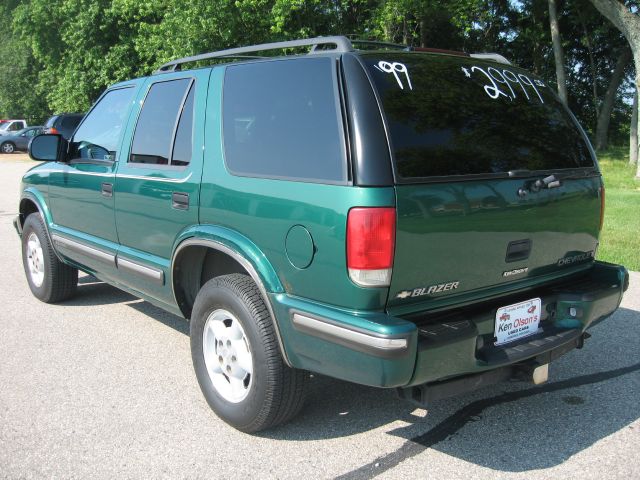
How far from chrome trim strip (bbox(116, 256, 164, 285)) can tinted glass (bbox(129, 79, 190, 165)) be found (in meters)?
0.68

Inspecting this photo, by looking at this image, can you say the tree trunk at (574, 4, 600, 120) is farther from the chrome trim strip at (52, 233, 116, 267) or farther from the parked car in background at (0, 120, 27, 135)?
the parked car in background at (0, 120, 27, 135)

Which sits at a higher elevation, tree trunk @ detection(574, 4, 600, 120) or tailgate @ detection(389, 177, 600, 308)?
tree trunk @ detection(574, 4, 600, 120)

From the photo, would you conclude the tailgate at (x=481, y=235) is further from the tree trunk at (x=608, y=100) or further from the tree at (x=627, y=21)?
the tree trunk at (x=608, y=100)

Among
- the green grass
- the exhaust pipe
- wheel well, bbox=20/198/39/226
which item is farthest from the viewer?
the green grass

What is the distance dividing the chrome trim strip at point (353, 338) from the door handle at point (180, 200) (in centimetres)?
107

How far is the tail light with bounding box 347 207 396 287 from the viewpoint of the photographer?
259 centimetres

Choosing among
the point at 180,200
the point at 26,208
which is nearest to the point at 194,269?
the point at 180,200

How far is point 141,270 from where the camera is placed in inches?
158

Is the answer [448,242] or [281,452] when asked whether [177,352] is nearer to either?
[281,452]

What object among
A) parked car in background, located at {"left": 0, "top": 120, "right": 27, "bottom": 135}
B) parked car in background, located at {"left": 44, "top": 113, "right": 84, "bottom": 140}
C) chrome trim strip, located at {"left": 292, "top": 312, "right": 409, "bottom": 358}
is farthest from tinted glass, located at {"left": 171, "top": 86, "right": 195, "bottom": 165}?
parked car in background, located at {"left": 0, "top": 120, "right": 27, "bottom": 135}

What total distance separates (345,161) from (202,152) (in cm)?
112

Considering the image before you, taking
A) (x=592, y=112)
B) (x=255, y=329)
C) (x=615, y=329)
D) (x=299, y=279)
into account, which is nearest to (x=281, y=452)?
(x=255, y=329)

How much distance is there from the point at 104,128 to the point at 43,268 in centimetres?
165

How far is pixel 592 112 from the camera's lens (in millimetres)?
25453
